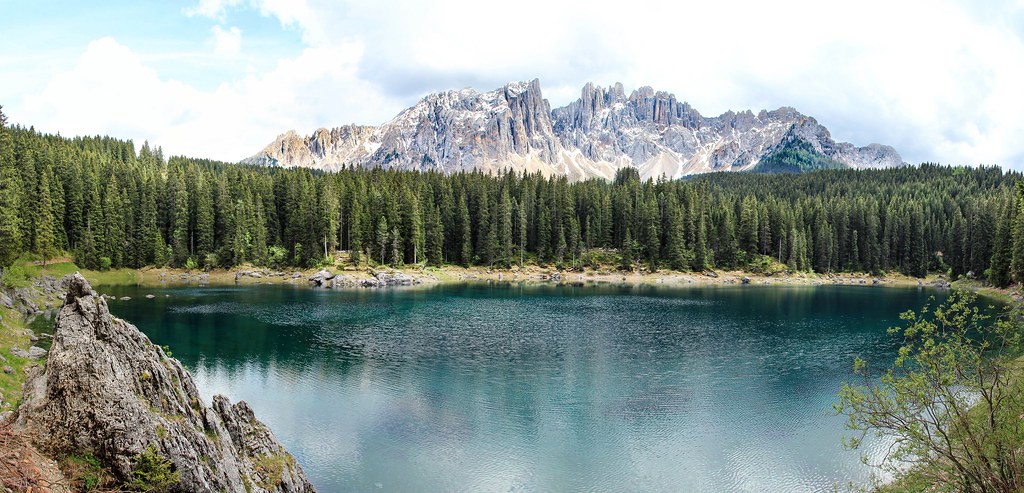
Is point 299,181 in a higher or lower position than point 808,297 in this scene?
higher

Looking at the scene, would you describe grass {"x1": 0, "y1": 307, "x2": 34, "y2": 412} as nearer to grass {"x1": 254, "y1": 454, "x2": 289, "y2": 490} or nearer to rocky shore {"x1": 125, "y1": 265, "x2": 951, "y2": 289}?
grass {"x1": 254, "y1": 454, "x2": 289, "y2": 490}

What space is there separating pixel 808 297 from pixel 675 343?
60529 millimetres

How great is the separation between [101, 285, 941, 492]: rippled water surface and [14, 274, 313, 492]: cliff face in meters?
9.29

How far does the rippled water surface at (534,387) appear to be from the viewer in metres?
27.4

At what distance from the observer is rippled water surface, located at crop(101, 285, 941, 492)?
89.9 ft

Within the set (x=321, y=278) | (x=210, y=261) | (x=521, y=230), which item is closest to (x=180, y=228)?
(x=210, y=261)

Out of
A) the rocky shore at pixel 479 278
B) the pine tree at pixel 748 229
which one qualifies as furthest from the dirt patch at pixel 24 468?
the pine tree at pixel 748 229

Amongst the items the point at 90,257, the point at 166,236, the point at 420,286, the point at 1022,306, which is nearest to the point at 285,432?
the point at 1022,306

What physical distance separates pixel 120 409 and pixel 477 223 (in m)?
128

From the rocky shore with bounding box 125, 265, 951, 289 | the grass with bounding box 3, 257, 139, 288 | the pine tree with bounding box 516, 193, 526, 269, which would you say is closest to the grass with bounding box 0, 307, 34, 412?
the grass with bounding box 3, 257, 139, 288

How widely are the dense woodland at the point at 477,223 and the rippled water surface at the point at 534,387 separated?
3885 cm

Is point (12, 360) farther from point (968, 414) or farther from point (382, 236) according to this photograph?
point (382, 236)

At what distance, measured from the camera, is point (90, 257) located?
332 feet

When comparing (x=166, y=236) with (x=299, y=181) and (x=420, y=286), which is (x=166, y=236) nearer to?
(x=299, y=181)
